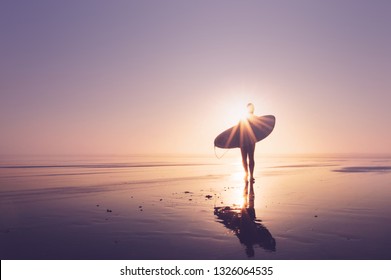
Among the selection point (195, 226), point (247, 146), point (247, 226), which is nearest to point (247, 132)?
point (247, 146)

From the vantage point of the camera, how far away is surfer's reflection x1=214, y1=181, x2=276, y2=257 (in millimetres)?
6430

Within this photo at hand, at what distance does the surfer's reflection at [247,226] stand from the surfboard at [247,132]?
28.8 feet

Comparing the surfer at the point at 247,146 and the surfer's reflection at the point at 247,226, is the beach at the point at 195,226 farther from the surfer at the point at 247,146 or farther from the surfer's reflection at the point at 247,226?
the surfer at the point at 247,146

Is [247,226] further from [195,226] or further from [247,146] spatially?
[247,146]

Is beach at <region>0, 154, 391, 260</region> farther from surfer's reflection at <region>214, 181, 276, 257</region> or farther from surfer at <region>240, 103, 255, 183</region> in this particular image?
surfer at <region>240, 103, 255, 183</region>

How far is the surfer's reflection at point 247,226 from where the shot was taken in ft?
21.1

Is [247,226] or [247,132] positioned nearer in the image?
[247,226]

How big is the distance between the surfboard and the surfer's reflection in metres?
8.78

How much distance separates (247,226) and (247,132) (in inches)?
499

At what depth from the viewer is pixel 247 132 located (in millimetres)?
20234

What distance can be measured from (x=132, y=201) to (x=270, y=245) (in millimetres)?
6583

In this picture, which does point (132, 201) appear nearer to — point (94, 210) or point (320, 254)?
point (94, 210)

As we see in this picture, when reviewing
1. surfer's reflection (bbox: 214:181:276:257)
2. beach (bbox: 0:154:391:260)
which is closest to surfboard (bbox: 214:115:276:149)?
beach (bbox: 0:154:391:260)
